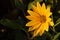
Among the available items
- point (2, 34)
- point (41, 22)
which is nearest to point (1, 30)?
point (2, 34)

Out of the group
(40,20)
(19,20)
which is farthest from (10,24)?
(40,20)

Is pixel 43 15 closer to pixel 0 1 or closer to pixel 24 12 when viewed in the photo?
pixel 24 12

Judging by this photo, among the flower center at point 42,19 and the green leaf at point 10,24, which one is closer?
the flower center at point 42,19

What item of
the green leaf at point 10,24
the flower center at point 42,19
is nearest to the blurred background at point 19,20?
the green leaf at point 10,24

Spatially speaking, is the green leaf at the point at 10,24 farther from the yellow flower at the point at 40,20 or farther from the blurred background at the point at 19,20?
the yellow flower at the point at 40,20

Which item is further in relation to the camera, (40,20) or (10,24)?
(10,24)

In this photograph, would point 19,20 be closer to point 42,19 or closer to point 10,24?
point 10,24

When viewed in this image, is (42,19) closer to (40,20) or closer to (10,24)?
(40,20)

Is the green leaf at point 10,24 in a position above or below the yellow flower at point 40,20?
below

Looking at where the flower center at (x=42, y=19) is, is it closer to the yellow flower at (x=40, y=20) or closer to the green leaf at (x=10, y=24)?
the yellow flower at (x=40, y=20)
